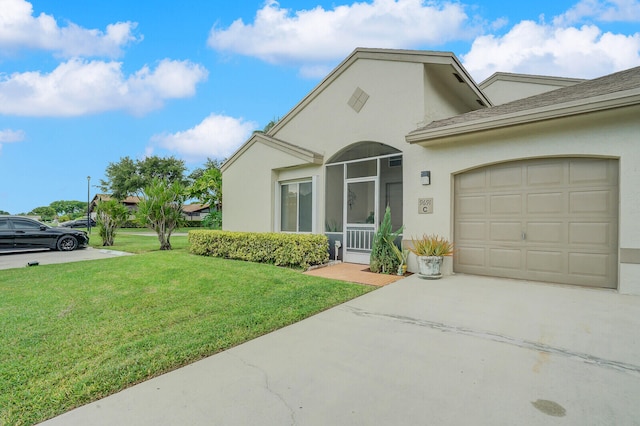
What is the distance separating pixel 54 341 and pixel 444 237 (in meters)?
7.03

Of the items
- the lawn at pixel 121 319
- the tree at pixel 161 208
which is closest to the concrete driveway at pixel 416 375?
the lawn at pixel 121 319

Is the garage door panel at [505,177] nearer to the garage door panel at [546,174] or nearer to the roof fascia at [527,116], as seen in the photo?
the garage door panel at [546,174]

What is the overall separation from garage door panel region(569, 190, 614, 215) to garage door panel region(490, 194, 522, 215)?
853mm

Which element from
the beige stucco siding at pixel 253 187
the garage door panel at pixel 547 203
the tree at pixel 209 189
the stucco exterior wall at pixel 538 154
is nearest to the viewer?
the stucco exterior wall at pixel 538 154

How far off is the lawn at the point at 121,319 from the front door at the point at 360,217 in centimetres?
215

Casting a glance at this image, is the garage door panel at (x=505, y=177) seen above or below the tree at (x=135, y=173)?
below

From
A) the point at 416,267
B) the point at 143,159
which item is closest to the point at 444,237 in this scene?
the point at 416,267

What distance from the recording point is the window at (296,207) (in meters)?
10.3

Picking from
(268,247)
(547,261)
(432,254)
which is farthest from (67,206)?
(547,261)

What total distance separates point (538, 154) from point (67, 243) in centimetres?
1722

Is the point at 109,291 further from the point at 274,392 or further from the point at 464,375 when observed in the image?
the point at 464,375

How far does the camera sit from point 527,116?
5875 mm

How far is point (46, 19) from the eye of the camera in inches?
436

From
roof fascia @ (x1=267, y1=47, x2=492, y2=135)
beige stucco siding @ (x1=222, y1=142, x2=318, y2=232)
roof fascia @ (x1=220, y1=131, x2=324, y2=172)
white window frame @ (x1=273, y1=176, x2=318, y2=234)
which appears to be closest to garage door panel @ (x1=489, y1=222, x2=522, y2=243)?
roof fascia @ (x1=267, y1=47, x2=492, y2=135)
